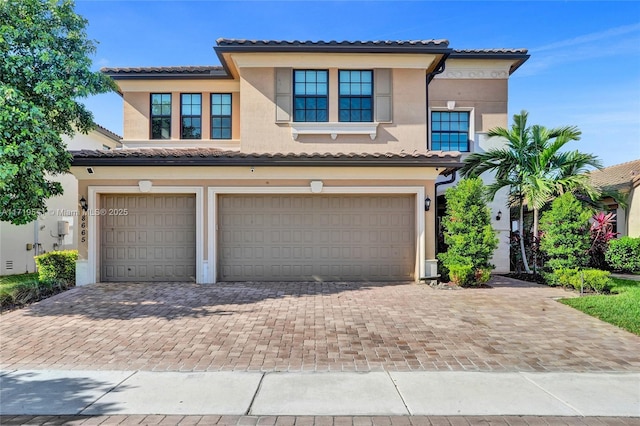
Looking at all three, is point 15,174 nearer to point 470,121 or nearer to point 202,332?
point 202,332

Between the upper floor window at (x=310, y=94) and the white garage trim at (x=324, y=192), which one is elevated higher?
the upper floor window at (x=310, y=94)

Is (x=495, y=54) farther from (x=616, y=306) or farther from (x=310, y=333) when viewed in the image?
(x=310, y=333)

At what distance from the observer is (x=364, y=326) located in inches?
279

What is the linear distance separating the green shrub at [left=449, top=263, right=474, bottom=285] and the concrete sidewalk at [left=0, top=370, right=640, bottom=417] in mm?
5850

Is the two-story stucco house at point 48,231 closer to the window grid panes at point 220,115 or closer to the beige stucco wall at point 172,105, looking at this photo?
the beige stucco wall at point 172,105

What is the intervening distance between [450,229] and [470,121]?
5.61 m

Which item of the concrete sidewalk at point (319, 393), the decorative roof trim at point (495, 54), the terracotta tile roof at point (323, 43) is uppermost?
the decorative roof trim at point (495, 54)

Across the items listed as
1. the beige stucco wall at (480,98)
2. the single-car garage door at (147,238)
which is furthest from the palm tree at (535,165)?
the single-car garage door at (147,238)

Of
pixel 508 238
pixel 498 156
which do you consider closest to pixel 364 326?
pixel 498 156

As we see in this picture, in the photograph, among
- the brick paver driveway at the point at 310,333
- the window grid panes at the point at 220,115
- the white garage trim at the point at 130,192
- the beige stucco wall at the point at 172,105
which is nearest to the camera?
the brick paver driveway at the point at 310,333

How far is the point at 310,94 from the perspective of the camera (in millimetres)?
12508

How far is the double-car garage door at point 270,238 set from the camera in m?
11.6

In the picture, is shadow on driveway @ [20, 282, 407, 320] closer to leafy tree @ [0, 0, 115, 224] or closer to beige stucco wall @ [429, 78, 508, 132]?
leafy tree @ [0, 0, 115, 224]

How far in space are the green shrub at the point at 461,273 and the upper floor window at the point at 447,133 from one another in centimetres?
557
